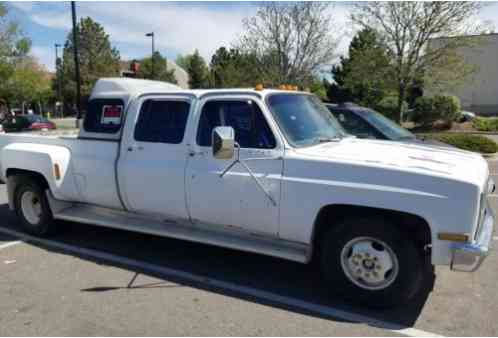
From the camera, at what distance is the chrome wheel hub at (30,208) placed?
5.88 meters

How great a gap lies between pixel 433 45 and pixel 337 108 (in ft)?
32.4

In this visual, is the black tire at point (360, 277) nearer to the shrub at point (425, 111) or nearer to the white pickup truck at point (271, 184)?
the white pickup truck at point (271, 184)

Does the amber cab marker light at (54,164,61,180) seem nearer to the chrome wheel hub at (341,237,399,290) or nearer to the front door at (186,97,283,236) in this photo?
the front door at (186,97,283,236)

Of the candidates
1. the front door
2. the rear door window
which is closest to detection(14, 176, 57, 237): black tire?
the rear door window

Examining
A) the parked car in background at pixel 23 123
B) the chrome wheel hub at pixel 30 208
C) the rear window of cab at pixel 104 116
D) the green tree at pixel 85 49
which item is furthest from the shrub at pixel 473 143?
the green tree at pixel 85 49

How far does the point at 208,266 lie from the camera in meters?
4.71

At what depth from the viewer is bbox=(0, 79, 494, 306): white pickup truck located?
3.40m

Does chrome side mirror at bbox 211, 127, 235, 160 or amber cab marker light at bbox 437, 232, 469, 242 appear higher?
chrome side mirror at bbox 211, 127, 235, 160

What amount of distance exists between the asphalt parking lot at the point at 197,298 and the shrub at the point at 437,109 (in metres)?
19.9

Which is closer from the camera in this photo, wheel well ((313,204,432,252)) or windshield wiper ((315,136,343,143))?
wheel well ((313,204,432,252))

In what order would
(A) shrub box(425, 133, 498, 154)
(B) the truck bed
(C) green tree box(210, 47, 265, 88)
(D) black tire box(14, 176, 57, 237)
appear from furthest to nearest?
1. (C) green tree box(210, 47, 265, 88)
2. (A) shrub box(425, 133, 498, 154)
3. (D) black tire box(14, 176, 57, 237)
4. (B) the truck bed

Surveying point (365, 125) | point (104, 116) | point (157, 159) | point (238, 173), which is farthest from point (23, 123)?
point (238, 173)

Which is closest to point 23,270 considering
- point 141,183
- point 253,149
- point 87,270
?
point 87,270

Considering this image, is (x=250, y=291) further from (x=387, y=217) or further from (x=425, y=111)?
(x=425, y=111)
